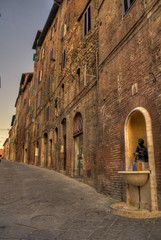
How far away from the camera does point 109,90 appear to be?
7.31 meters

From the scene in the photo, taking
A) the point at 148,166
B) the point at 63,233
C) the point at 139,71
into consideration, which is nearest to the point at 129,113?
the point at 139,71

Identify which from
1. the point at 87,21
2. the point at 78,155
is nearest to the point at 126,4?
the point at 87,21

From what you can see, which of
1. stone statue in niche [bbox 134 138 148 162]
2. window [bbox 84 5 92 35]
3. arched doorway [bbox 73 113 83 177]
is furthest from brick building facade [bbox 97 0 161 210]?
arched doorway [bbox 73 113 83 177]

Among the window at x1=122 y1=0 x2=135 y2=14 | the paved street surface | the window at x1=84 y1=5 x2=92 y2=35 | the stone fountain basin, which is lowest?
the paved street surface

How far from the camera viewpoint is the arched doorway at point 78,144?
10.3 metres

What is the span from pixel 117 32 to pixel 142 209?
5656 mm

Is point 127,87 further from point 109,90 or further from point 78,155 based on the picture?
point 78,155

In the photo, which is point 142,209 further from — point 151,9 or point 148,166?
A: point 151,9

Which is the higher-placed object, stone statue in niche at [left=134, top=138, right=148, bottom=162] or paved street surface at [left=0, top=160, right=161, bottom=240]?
stone statue in niche at [left=134, top=138, right=148, bottom=162]

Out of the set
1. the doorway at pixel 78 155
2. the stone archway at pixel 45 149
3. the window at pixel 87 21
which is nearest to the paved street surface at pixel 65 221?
the doorway at pixel 78 155

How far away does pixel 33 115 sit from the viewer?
79.9ft

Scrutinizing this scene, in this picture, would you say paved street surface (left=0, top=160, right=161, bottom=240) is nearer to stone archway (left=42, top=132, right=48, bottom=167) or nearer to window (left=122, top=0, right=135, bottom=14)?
window (left=122, top=0, right=135, bottom=14)

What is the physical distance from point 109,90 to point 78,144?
427 cm

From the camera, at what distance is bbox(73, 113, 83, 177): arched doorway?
10.3 metres
